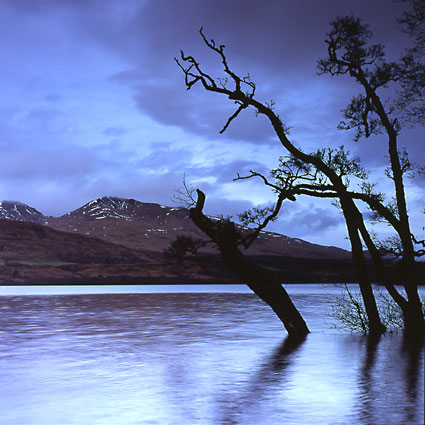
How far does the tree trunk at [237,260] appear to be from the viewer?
2488cm

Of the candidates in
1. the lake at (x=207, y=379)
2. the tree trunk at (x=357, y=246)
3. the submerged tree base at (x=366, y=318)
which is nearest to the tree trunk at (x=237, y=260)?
the lake at (x=207, y=379)

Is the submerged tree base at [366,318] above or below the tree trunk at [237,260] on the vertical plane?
below

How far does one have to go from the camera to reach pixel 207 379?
674 inches

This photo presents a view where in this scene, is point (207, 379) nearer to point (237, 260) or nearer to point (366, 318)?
point (237, 260)

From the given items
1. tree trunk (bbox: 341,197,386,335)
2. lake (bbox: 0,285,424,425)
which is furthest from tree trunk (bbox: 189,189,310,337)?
tree trunk (bbox: 341,197,386,335)

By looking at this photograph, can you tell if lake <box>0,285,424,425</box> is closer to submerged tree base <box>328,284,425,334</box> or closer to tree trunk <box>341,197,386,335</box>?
submerged tree base <box>328,284,425,334</box>

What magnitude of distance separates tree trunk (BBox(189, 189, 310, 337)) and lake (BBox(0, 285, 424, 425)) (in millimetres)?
1851

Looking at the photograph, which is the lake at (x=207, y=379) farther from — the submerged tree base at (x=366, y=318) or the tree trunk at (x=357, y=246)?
the tree trunk at (x=357, y=246)

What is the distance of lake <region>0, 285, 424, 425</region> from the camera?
40.4 feet

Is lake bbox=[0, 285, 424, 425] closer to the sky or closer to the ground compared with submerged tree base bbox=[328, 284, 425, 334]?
closer to the ground

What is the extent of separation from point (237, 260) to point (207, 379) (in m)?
8.82

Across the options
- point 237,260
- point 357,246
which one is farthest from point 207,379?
point 357,246

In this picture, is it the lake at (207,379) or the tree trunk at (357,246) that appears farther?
the tree trunk at (357,246)

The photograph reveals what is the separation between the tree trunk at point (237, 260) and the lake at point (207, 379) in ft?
6.07
